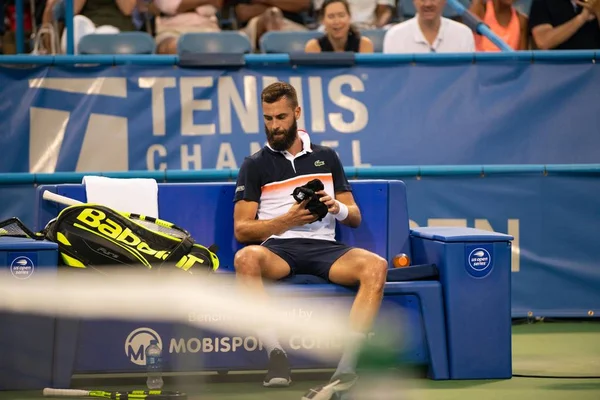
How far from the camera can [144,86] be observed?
22.5 feet

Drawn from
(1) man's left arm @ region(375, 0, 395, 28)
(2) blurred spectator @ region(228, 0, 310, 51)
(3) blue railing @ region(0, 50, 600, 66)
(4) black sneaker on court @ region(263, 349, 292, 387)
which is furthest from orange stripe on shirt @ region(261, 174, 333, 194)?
(1) man's left arm @ region(375, 0, 395, 28)

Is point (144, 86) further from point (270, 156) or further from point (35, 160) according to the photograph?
point (270, 156)

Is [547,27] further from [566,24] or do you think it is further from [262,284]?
[262,284]

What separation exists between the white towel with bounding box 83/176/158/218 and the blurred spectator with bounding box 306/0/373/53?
286 centimetres

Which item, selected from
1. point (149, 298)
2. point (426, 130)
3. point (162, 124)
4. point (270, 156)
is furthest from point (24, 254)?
point (426, 130)

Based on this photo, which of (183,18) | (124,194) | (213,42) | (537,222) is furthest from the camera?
(183,18)

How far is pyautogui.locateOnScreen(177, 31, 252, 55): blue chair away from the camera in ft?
27.5

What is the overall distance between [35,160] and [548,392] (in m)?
3.75

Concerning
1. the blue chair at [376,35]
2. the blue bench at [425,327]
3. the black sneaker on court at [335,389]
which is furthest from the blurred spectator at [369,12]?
the black sneaker on court at [335,389]

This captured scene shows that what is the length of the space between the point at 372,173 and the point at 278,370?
2026 millimetres

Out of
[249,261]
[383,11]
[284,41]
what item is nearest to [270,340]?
[249,261]

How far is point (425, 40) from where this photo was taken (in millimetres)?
7863

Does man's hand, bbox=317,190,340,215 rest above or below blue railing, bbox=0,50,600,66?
below

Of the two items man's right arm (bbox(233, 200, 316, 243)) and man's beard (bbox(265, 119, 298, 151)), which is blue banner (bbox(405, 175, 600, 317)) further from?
man's right arm (bbox(233, 200, 316, 243))
